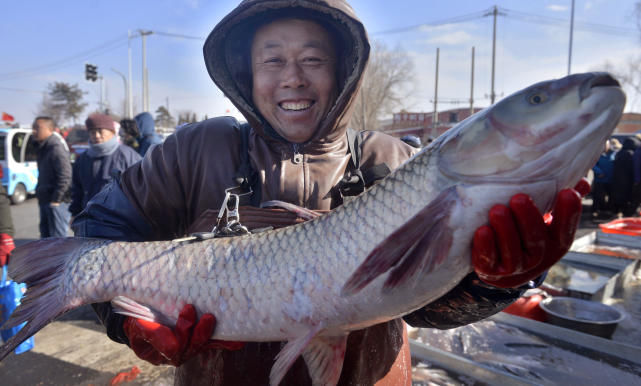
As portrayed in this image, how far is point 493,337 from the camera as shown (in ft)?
11.2

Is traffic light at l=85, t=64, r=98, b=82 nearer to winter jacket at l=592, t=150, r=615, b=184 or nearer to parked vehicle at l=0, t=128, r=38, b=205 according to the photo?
parked vehicle at l=0, t=128, r=38, b=205

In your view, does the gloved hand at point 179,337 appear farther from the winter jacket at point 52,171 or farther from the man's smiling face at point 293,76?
the winter jacket at point 52,171

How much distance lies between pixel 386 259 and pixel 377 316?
26 cm

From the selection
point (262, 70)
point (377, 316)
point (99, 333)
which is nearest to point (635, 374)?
point (377, 316)

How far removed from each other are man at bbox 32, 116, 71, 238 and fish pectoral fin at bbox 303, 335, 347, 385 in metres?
6.50

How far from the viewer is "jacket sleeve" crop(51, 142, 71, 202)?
21.1 ft

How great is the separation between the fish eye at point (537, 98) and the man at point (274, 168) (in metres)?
0.74

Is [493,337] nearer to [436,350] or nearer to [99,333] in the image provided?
[436,350]

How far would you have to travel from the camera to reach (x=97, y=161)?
17.7 ft

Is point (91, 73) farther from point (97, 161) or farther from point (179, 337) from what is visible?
point (179, 337)

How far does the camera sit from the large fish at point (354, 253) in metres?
1.24

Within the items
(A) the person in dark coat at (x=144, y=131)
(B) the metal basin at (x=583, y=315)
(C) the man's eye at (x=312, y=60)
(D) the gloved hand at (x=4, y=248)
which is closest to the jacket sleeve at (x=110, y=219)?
(C) the man's eye at (x=312, y=60)

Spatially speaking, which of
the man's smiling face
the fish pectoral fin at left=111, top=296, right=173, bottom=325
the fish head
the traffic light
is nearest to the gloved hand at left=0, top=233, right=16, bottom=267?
the fish pectoral fin at left=111, top=296, right=173, bottom=325

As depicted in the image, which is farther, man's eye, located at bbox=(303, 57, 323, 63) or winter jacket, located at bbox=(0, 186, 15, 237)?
winter jacket, located at bbox=(0, 186, 15, 237)
